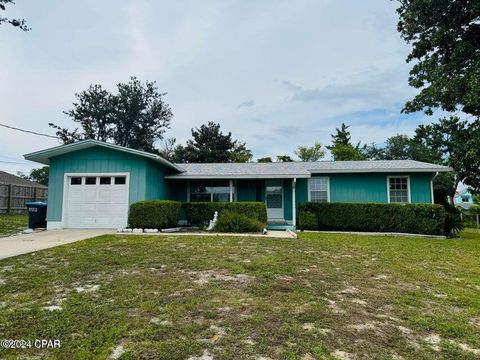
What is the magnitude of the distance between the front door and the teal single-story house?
5cm

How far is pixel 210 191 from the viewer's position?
50.4 ft

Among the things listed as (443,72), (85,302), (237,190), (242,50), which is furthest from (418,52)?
(85,302)

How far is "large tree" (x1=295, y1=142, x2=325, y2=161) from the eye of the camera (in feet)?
138

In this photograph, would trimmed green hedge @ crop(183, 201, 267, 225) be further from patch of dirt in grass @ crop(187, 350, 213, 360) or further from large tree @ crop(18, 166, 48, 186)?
large tree @ crop(18, 166, 48, 186)

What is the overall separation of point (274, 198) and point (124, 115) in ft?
84.2

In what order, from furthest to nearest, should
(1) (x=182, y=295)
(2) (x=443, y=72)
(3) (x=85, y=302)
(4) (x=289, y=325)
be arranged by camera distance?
(2) (x=443, y=72)
(1) (x=182, y=295)
(3) (x=85, y=302)
(4) (x=289, y=325)

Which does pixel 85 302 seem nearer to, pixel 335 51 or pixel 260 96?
pixel 335 51

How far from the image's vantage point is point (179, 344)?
2.77 metres

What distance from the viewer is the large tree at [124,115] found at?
33994mm

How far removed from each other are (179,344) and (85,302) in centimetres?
170

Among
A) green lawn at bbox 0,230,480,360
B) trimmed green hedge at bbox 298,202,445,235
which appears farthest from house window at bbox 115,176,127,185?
trimmed green hedge at bbox 298,202,445,235

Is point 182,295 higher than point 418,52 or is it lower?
lower

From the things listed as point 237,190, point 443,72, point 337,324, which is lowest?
point 337,324

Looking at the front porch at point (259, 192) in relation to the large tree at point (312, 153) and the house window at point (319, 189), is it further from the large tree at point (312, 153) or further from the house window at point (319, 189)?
the large tree at point (312, 153)
